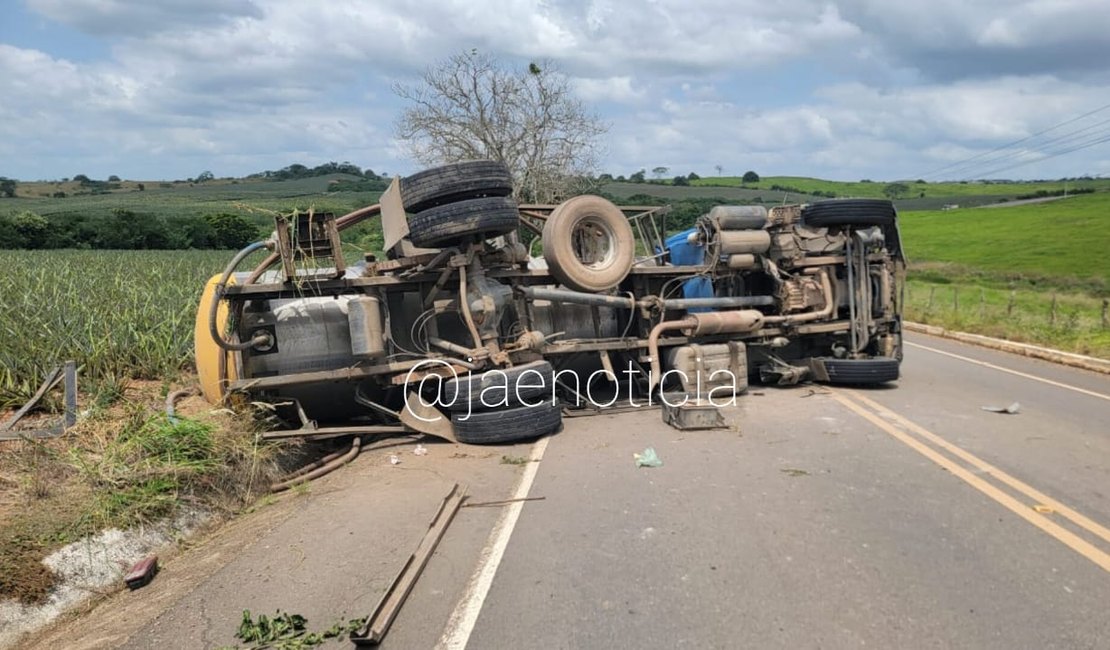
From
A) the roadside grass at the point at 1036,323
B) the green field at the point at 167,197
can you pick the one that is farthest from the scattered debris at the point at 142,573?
the green field at the point at 167,197

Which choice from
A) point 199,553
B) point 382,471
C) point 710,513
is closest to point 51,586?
point 199,553

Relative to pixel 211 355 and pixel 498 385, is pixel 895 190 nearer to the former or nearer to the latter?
pixel 498 385

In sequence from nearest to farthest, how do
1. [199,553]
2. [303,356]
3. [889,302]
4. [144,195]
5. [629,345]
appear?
[199,553] < [303,356] < [629,345] < [889,302] < [144,195]

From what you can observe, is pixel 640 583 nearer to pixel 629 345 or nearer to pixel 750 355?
pixel 629 345

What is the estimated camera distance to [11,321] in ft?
28.7

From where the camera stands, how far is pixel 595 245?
32.0 feet

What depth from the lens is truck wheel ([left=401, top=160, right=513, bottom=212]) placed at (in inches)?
311

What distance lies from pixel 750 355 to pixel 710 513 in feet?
19.6

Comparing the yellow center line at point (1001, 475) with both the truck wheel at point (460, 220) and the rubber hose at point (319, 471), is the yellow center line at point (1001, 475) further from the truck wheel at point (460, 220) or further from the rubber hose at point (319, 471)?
the rubber hose at point (319, 471)

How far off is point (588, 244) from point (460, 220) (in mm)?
2351

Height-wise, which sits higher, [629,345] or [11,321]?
[11,321]

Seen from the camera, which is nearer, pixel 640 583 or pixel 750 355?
pixel 640 583

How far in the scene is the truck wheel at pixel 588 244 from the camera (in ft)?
29.6

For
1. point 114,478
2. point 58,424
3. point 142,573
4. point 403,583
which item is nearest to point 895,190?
point 58,424
